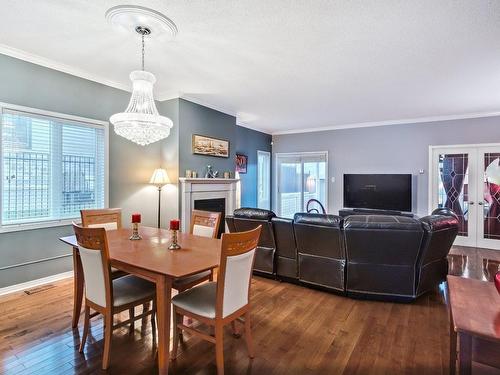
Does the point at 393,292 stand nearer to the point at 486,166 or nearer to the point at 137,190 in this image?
the point at 137,190

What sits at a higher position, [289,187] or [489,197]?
[289,187]

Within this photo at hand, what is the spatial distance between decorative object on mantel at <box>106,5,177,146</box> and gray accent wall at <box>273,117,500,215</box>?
535 centimetres

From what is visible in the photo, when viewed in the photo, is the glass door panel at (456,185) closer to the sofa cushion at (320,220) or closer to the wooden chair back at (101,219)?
the sofa cushion at (320,220)

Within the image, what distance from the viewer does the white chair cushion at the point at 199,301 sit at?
1.81 meters

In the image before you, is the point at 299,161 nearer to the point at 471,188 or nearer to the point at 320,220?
the point at 471,188

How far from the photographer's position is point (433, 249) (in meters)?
2.94

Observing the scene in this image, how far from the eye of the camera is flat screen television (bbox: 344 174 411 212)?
6125 mm

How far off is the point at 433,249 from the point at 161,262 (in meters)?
2.77

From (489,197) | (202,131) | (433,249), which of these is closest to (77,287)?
(202,131)

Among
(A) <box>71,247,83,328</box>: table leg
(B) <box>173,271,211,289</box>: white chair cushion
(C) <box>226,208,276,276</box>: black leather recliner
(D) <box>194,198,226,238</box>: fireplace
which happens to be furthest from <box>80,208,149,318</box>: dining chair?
(D) <box>194,198,226,238</box>: fireplace

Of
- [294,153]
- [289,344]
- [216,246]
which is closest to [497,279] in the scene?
[289,344]

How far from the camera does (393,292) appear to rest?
2.95 meters

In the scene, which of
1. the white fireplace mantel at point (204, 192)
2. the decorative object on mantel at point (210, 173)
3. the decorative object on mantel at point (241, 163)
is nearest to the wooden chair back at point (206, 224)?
the white fireplace mantel at point (204, 192)

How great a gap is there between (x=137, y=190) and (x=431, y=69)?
4.44m
